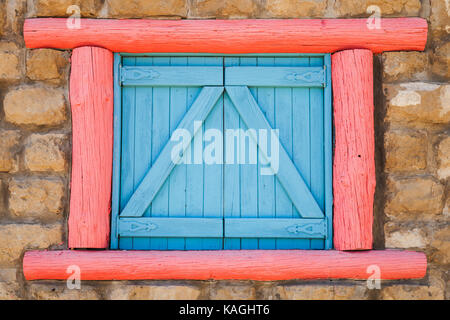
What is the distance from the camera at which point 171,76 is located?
2.97 metres

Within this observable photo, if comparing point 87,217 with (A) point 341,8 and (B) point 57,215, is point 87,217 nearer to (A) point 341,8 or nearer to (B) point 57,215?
(B) point 57,215

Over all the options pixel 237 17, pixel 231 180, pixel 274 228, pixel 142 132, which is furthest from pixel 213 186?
pixel 237 17

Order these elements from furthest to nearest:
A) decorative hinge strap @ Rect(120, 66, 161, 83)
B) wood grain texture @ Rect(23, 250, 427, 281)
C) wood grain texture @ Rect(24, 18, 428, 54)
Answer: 1. decorative hinge strap @ Rect(120, 66, 161, 83)
2. wood grain texture @ Rect(24, 18, 428, 54)
3. wood grain texture @ Rect(23, 250, 427, 281)

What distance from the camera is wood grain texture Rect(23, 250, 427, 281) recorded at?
2.74 m

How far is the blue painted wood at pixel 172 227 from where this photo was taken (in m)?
2.89

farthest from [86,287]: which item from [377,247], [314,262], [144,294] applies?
[377,247]

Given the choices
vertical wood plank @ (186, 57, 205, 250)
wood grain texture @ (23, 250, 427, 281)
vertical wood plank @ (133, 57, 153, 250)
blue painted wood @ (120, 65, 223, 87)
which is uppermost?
blue painted wood @ (120, 65, 223, 87)

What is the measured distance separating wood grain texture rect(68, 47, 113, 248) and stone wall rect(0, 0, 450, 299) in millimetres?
122

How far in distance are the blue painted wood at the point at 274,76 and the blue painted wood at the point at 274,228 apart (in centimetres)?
97

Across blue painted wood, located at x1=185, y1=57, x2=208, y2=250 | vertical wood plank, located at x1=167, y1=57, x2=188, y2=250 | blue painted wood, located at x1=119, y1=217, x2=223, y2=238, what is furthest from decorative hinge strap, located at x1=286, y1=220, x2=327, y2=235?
vertical wood plank, located at x1=167, y1=57, x2=188, y2=250

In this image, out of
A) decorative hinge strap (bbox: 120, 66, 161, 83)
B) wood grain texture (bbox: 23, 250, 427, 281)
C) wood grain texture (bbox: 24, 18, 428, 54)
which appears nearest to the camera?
wood grain texture (bbox: 23, 250, 427, 281)

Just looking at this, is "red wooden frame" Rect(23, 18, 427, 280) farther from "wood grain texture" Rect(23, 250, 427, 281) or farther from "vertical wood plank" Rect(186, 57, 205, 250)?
"vertical wood plank" Rect(186, 57, 205, 250)

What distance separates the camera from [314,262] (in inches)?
109
